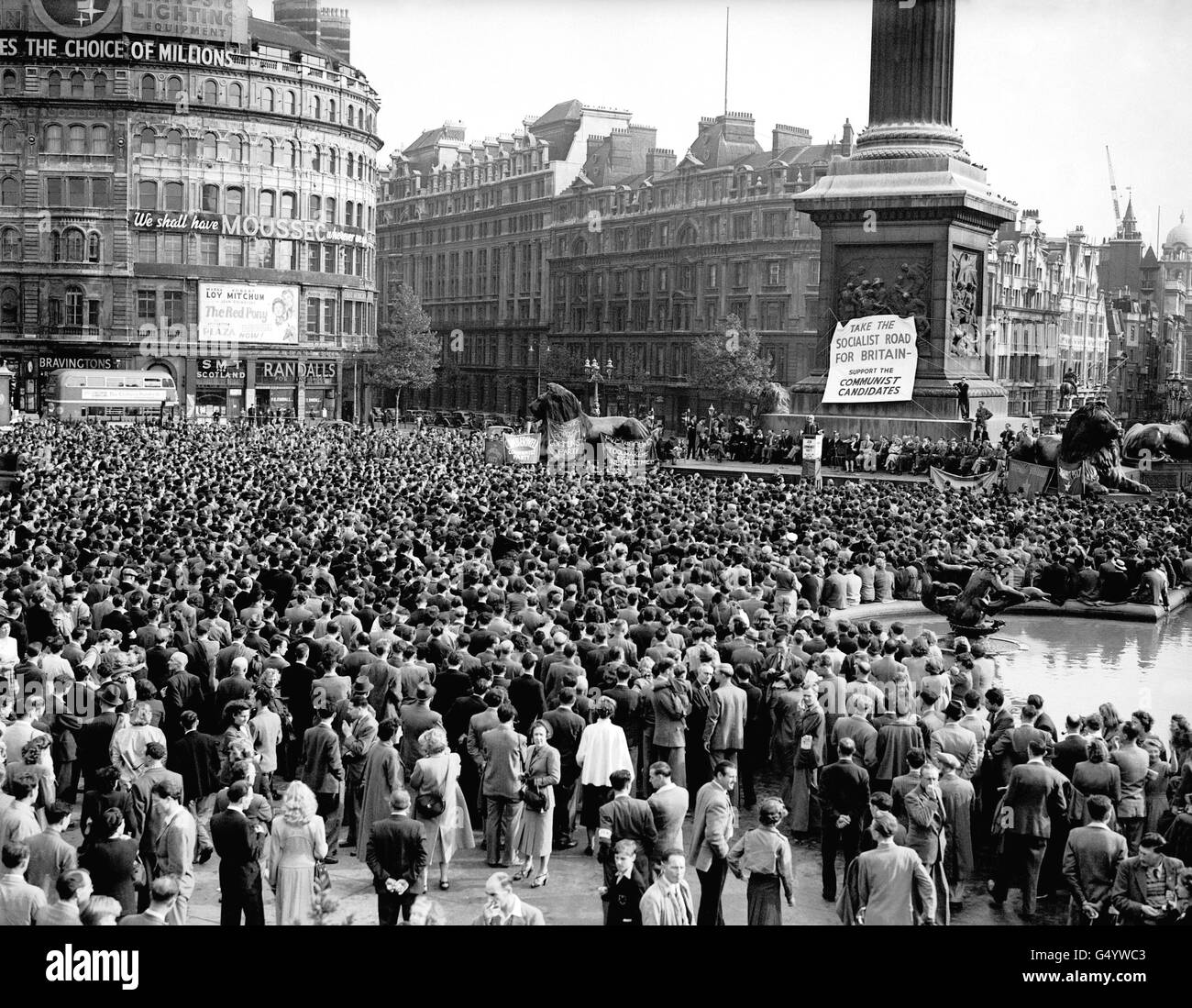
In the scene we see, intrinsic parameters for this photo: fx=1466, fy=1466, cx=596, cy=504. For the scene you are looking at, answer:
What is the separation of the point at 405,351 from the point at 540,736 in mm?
87611

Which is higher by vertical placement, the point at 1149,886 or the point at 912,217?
the point at 912,217

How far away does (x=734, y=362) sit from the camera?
8481 centimetres

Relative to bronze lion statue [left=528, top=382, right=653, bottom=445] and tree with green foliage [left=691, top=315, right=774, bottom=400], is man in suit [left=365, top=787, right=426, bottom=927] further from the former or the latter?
tree with green foliage [left=691, top=315, right=774, bottom=400]

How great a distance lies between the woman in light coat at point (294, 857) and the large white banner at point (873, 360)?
106 feet

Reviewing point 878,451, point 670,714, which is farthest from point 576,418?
point 670,714

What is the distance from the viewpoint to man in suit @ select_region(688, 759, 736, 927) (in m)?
10.6

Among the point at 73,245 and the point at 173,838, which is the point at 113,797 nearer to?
the point at 173,838

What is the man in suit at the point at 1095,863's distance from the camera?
9961mm

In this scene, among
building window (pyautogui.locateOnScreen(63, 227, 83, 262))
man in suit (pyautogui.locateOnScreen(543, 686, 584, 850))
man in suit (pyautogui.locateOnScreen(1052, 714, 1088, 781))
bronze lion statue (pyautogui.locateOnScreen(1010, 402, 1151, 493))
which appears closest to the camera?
man in suit (pyautogui.locateOnScreen(1052, 714, 1088, 781))

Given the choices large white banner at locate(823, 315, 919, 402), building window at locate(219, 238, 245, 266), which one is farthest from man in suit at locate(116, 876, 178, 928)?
building window at locate(219, 238, 245, 266)

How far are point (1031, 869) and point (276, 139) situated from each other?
272 ft

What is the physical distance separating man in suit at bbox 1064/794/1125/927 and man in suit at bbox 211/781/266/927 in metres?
5.69

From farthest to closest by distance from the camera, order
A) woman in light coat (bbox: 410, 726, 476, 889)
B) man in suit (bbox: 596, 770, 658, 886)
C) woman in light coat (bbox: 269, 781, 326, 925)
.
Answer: woman in light coat (bbox: 410, 726, 476, 889) → man in suit (bbox: 596, 770, 658, 886) → woman in light coat (bbox: 269, 781, 326, 925)
